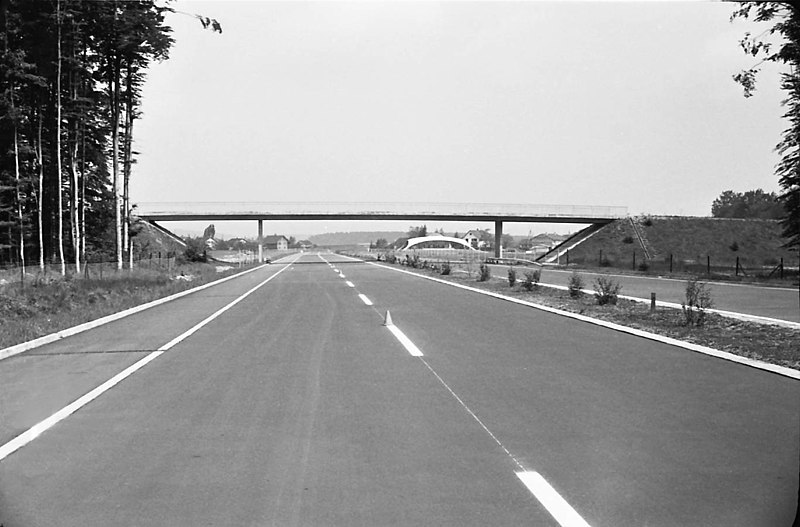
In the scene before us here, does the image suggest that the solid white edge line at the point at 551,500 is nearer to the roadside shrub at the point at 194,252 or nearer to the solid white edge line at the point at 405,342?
the solid white edge line at the point at 405,342

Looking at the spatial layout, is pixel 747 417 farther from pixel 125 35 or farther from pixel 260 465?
pixel 125 35

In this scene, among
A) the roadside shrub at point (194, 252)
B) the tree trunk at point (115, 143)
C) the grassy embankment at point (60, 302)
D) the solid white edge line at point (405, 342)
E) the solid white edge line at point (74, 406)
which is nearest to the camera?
the solid white edge line at point (74, 406)

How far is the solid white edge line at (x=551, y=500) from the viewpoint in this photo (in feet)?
13.6

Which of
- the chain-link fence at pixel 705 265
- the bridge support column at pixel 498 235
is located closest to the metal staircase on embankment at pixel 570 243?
the chain-link fence at pixel 705 265

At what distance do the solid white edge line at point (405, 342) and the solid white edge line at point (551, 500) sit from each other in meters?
5.78

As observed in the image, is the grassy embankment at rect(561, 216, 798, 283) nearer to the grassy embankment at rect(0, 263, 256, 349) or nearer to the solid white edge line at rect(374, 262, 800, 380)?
the grassy embankment at rect(0, 263, 256, 349)

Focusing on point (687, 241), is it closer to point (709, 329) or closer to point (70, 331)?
point (709, 329)

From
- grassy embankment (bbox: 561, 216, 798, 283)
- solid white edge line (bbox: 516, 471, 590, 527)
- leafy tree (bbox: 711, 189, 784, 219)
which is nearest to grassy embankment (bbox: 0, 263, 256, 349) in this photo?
solid white edge line (bbox: 516, 471, 590, 527)

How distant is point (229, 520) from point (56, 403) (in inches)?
169

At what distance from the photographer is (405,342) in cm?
1208

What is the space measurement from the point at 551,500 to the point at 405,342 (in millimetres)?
7669

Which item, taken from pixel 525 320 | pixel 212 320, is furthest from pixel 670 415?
pixel 212 320

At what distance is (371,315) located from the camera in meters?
17.1

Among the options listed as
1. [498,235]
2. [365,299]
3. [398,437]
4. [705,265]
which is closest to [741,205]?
[498,235]
